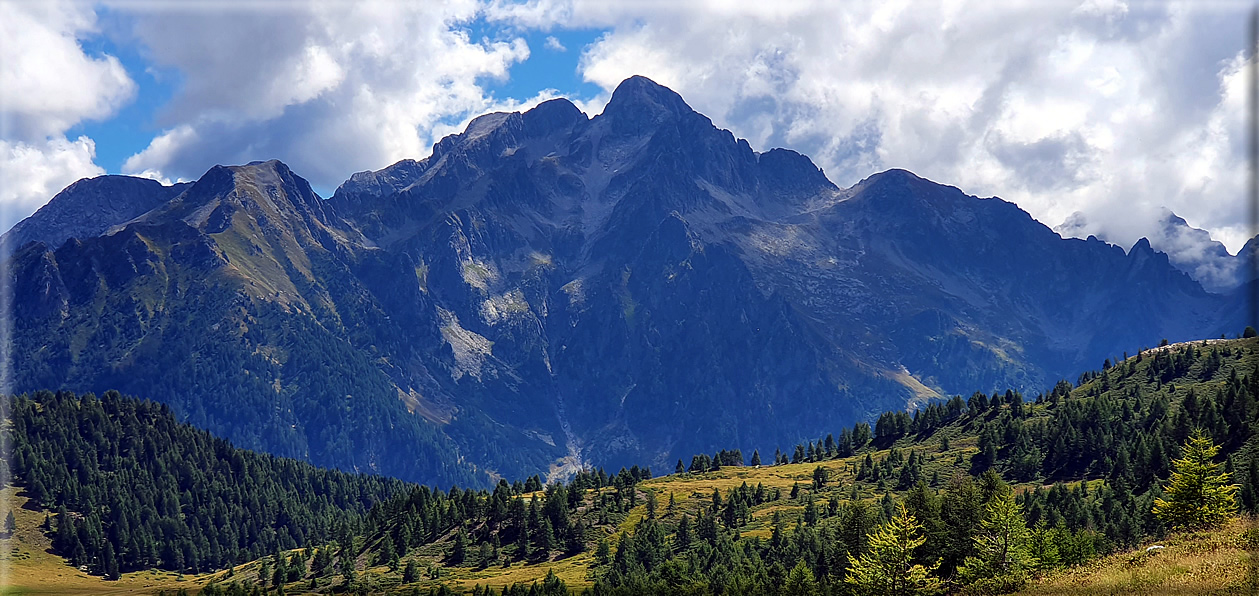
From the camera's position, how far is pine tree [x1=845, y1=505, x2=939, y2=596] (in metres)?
103

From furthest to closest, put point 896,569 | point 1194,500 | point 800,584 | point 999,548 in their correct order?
point 800,584
point 999,548
point 896,569
point 1194,500

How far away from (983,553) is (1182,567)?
157 feet

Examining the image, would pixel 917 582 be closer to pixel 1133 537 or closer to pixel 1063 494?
pixel 1133 537

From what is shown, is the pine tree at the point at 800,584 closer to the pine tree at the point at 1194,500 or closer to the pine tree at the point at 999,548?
the pine tree at the point at 999,548

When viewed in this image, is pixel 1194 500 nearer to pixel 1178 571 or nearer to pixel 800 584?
pixel 1178 571

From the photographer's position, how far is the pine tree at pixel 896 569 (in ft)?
337

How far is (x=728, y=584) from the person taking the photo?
17038cm

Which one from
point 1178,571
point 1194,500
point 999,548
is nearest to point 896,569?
point 999,548

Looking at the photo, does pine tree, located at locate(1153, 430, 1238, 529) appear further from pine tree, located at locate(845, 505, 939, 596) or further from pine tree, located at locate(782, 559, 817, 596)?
pine tree, located at locate(782, 559, 817, 596)

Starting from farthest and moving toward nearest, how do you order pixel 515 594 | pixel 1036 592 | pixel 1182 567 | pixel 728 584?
pixel 515 594 < pixel 728 584 < pixel 1036 592 < pixel 1182 567

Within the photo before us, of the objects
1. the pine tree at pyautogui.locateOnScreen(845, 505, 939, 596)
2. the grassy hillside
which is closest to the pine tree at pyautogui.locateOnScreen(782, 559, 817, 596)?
the pine tree at pyautogui.locateOnScreen(845, 505, 939, 596)

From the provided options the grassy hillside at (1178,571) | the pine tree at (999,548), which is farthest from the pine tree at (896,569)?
the grassy hillside at (1178,571)

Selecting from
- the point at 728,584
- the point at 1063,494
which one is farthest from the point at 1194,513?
the point at 1063,494

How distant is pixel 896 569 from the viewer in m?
103
